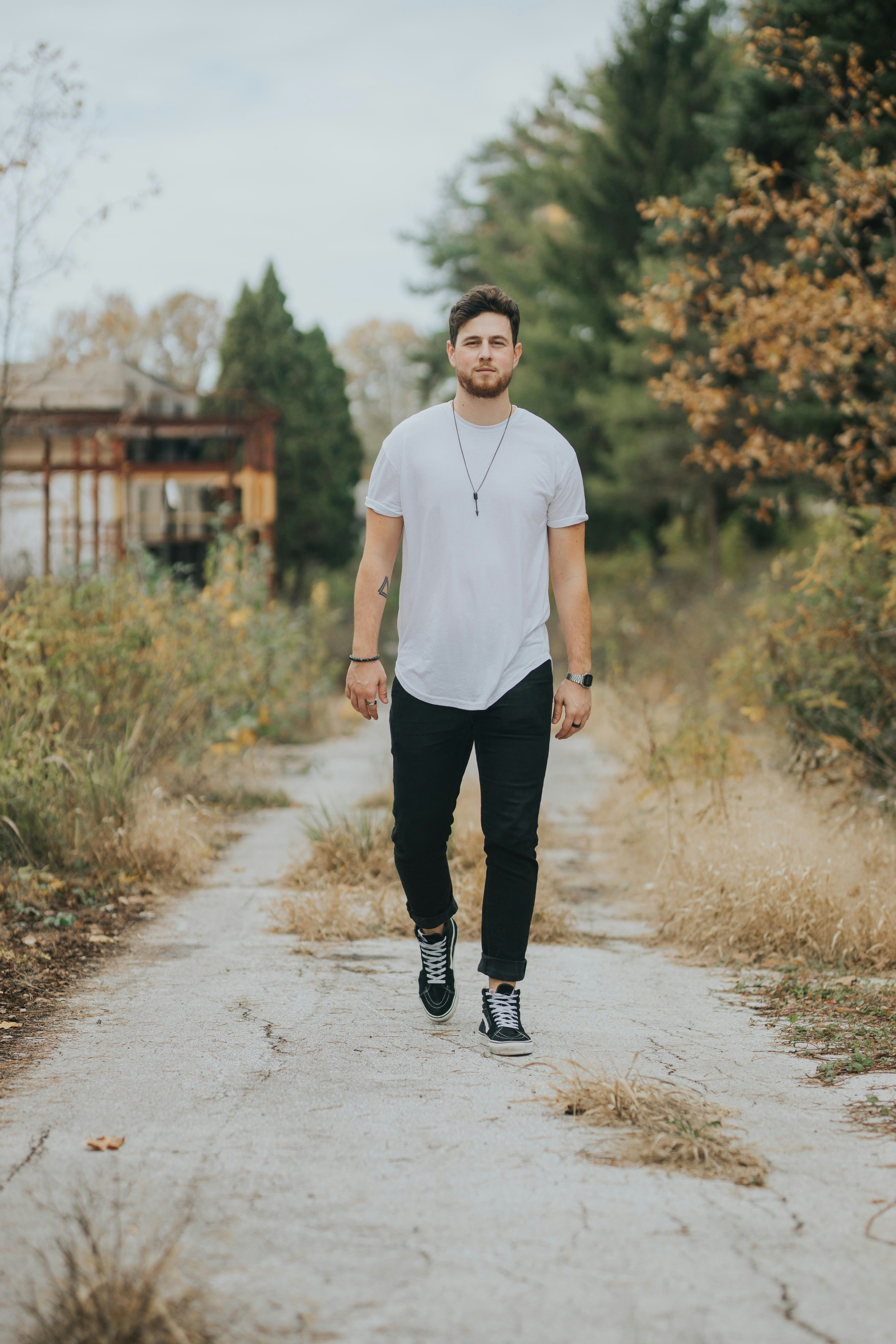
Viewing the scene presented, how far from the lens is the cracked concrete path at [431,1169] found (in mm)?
2074

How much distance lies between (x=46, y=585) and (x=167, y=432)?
15779 millimetres

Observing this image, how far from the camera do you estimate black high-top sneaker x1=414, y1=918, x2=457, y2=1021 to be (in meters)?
3.79

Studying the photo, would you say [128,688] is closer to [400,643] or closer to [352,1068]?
[400,643]

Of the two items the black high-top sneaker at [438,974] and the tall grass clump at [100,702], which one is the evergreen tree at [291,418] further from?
the black high-top sneaker at [438,974]

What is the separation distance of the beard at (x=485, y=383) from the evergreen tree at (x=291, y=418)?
23.2 metres

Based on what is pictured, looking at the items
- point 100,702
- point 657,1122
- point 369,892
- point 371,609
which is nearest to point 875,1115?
point 657,1122

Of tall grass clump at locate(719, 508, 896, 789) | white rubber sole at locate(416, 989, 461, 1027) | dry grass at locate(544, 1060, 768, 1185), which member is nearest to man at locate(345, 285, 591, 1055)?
white rubber sole at locate(416, 989, 461, 1027)

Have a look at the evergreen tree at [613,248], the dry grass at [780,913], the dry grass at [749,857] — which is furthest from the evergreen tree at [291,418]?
the dry grass at [780,913]

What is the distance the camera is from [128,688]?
686 centimetres

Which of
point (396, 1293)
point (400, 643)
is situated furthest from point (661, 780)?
point (396, 1293)

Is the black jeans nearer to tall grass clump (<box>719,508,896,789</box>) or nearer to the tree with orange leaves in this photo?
tall grass clump (<box>719,508,896,789</box>)

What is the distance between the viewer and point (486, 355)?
143 inches

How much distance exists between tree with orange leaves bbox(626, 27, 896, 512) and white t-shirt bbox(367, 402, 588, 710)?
4.76 meters

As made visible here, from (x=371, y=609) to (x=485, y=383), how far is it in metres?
0.71
